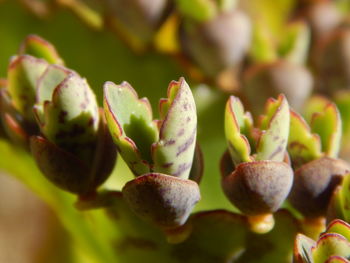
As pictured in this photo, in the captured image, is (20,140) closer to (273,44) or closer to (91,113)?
(91,113)

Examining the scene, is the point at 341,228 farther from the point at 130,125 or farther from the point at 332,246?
the point at 130,125

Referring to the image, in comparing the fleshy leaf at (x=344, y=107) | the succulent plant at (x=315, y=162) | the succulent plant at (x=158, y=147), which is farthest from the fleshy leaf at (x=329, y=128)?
the fleshy leaf at (x=344, y=107)

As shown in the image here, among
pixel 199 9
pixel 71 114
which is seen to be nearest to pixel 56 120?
pixel 71 114

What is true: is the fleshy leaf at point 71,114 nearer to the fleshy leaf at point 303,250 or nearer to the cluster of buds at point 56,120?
the cluster of buds at point 56,120

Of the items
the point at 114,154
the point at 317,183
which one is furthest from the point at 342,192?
the point at 114,154

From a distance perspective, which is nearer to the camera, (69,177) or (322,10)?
(69,177)

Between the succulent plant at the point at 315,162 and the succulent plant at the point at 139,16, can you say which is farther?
the succulent plant at the point at 139,16
